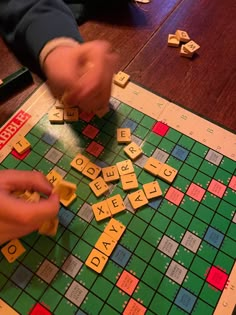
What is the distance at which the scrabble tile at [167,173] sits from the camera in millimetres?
716

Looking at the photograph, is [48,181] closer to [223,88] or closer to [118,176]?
[118,176]

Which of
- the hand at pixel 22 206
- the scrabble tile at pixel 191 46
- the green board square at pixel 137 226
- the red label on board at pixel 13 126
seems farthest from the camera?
the scrabble tile at pixel 191 46

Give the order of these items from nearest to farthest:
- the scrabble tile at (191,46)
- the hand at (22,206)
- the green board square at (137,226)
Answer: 1. the hand at (22,206)
2. the green board square at (137,226)
3. the scrabble tile at (191,46)

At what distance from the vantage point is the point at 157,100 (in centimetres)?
82

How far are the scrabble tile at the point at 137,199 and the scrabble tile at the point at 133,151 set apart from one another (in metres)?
0.08

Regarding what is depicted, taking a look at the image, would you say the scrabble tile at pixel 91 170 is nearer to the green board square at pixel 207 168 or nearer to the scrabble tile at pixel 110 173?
the scrabble tile at pixel 110 173

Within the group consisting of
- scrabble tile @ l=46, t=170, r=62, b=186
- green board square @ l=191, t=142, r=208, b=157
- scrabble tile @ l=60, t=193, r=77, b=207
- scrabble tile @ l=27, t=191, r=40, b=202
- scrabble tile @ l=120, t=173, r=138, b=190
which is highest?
scrabble tile @ l=27, t=191, r=40, b=202

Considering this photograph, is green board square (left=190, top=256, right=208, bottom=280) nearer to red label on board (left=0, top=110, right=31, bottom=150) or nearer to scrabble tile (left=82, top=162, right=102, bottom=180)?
scrabble tile (left=82, top=162, right=102, bottom=180)

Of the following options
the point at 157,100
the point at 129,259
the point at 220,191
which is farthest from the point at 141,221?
the point at 157,100

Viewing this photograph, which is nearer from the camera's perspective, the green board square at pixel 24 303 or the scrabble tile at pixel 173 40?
the green board square at pixel 24 303

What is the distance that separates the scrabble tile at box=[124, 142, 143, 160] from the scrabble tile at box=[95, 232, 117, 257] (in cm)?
18

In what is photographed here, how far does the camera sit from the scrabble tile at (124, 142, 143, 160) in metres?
0.74

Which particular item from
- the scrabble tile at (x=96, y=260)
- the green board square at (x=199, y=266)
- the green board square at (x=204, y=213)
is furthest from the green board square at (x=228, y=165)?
the scrabble tile at (x=96, y=260)

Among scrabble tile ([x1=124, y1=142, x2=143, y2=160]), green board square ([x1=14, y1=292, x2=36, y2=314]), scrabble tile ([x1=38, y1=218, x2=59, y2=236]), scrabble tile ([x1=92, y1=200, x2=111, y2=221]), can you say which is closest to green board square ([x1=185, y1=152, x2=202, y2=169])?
scrabble tile ([x1=124, y1=142, x2=143, y2=160])
